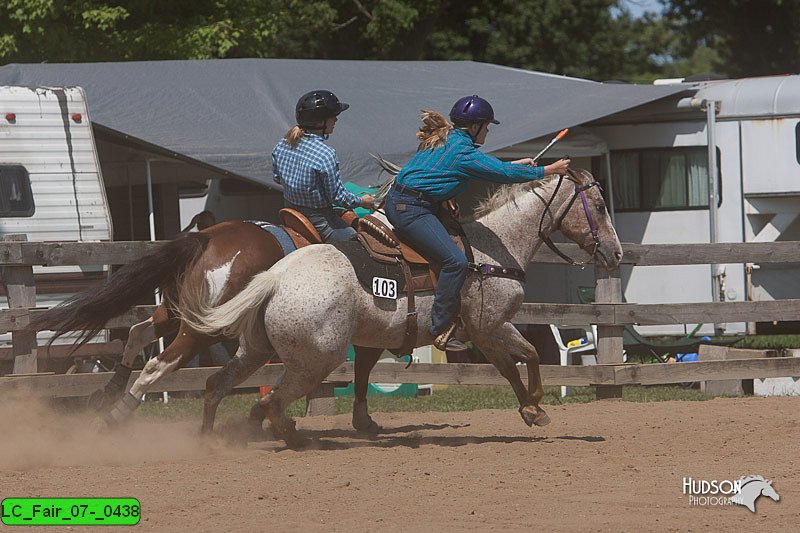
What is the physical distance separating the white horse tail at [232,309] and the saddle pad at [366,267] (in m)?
0.52

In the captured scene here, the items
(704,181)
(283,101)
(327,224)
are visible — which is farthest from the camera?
(704,181)

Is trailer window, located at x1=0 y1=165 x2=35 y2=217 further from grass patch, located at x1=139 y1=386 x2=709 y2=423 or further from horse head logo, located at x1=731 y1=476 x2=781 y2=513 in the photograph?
horse head logo, located at x1=731 y1=476 x2=781 y2=513

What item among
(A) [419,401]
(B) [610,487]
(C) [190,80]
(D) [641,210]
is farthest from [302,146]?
(D) [641,210]

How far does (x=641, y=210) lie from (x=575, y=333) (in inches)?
71.9

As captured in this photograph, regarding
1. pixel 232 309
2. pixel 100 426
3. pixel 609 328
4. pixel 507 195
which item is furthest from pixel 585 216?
pixel 100 426

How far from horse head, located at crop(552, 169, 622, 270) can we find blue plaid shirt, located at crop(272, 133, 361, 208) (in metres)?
1.43

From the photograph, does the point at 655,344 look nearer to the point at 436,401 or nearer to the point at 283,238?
the point at 436,401

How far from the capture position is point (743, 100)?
48.7 ft

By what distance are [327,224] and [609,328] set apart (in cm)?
332

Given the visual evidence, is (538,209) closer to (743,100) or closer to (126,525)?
(126,525)

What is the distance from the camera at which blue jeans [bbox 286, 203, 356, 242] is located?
8.15 meters

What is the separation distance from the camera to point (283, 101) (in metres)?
14.5

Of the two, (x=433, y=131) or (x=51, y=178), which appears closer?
(x=433, y=131)

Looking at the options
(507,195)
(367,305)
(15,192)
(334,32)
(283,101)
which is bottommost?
(367,305)
